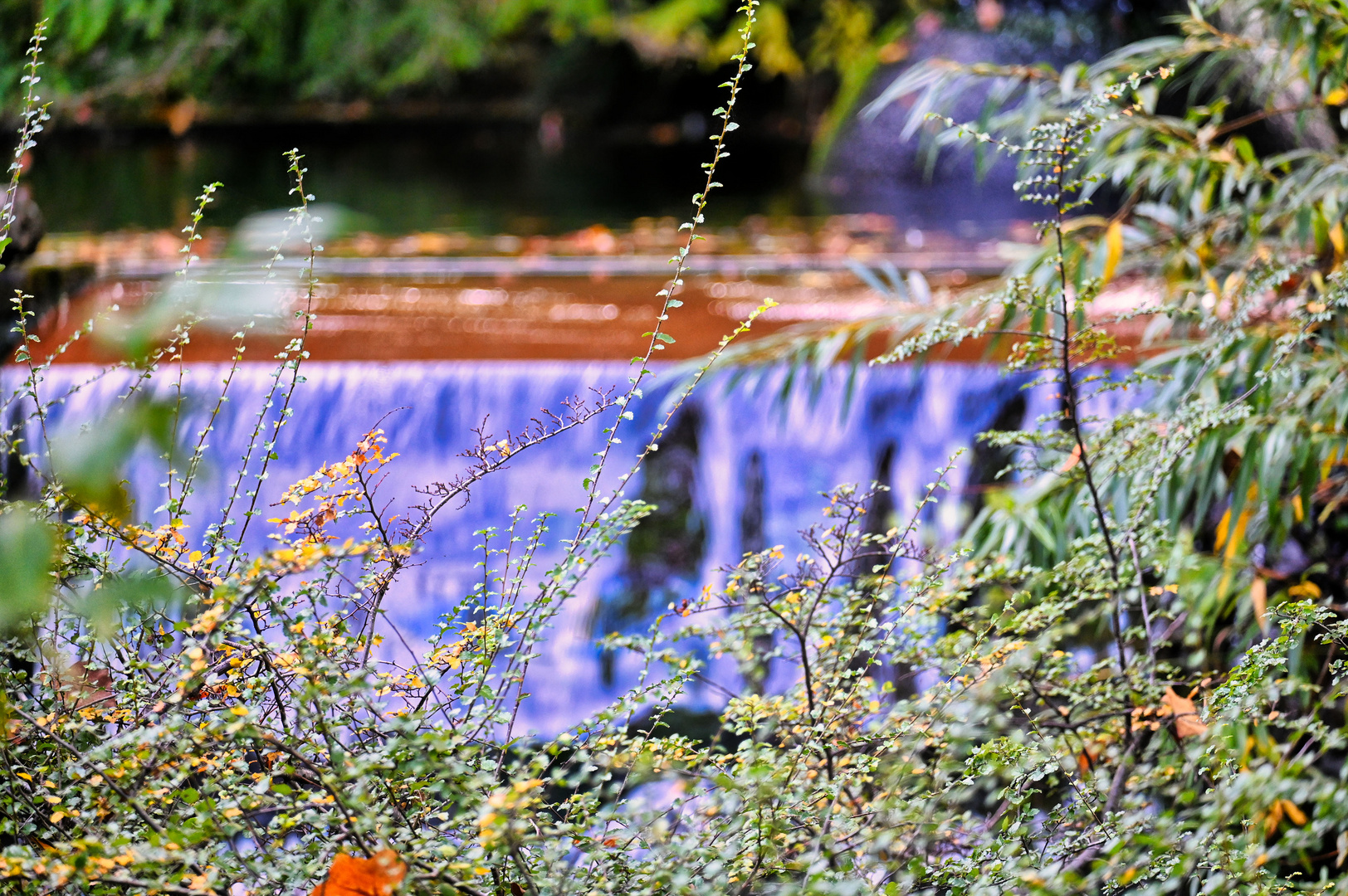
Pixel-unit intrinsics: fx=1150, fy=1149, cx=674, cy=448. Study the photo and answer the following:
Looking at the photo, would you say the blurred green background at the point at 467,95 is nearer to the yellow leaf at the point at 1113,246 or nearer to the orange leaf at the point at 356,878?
the yellow leaf at the point at 1113,246

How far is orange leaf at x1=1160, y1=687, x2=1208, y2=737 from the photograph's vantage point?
1.89m

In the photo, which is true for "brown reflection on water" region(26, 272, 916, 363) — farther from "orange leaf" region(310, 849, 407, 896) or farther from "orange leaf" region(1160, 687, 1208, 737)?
"orange leaf" region(310, 849, 407, 896)

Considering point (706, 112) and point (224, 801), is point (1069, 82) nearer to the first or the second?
point (224, 801)

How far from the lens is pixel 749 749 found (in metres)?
1.49

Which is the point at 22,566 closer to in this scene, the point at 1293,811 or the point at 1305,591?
the point at 1293,811

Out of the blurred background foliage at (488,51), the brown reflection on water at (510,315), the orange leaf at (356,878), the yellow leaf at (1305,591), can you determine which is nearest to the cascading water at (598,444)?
the brown reflection on water at (510,315)

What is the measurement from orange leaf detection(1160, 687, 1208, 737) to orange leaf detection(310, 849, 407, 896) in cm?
128

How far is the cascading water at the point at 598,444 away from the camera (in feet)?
12.4

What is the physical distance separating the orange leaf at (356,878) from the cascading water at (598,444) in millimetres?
2465

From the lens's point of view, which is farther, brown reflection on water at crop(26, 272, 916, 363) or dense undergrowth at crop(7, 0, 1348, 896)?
brown reflection on water at crop(26, 272, 916, 363)

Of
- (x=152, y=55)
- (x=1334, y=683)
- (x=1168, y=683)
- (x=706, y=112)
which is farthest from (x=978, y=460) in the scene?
(x=706, y=112)

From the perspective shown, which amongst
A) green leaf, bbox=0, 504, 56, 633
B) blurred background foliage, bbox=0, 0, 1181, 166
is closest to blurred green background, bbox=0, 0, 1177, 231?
blurred background foliage, bbox=0, 0, 1181, 166

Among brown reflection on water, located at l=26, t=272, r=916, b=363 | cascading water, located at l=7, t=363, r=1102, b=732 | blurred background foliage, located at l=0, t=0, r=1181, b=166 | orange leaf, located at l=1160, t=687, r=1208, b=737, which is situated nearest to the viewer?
orange leaf, located at l=1160, t=687, r=1208, b=737

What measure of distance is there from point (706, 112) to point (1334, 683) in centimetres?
1074
